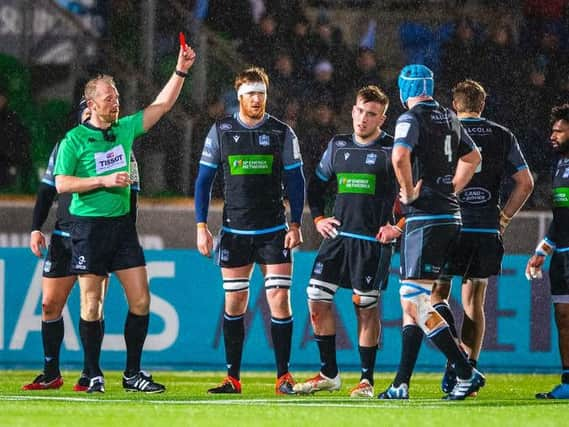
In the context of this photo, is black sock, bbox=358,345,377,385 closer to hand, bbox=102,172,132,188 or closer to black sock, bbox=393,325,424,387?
black sock, bbox=393,325,424,387

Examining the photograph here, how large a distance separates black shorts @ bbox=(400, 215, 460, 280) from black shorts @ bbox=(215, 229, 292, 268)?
38.3 inches

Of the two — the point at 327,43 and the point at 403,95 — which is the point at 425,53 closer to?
the point at 327,43

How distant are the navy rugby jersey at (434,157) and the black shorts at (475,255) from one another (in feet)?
2.07

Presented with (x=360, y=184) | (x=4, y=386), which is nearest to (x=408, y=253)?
(x=360, y=184)

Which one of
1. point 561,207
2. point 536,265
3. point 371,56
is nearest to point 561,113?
point 561,207

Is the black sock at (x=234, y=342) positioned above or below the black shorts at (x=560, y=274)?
below

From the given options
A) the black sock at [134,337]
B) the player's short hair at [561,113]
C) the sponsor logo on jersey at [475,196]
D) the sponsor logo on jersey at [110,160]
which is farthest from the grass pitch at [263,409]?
the player's short hair at [561,113]

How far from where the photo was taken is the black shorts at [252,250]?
8359mm

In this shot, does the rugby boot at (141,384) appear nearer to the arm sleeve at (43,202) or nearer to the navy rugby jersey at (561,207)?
the arm sleeve at (43,202)

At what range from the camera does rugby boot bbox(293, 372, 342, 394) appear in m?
8.20

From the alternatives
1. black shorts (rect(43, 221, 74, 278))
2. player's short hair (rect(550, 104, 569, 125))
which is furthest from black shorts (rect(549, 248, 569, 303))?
black shorts (rect(43, 221, 74, 278))

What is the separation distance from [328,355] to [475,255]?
1.03 m

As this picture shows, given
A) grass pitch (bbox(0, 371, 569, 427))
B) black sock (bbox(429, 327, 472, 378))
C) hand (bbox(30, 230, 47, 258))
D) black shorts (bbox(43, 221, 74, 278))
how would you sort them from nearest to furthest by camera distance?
grass pitch (bbox(0, 371, 569, 427)) < black sock (bbox(429, 327, 472, 378)) < hand (bbox(30, 230, 47, 258)) < black shorts (bbox(43, 221, 74, 278))

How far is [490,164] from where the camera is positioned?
328 inches
